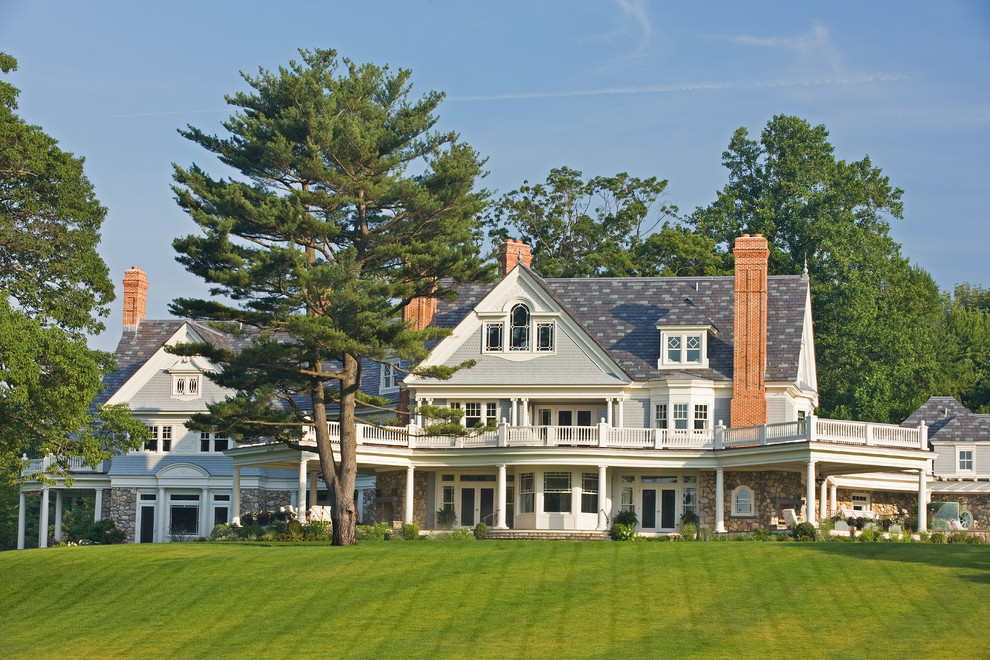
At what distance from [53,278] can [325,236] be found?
8004mm

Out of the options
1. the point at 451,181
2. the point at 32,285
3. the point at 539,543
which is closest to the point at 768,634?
the point at 539,543

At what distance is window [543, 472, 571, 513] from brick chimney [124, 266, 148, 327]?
22.9 metres

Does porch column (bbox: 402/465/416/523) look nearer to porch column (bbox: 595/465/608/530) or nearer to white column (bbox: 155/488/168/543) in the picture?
porch column (bbox: 595/465/608/530)

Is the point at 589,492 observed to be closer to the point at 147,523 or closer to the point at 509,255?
the point at 509,255

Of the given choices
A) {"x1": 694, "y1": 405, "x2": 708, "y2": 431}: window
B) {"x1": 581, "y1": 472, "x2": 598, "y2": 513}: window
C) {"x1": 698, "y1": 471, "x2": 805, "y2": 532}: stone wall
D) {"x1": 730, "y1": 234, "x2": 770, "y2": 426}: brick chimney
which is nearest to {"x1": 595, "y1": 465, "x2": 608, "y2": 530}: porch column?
{"x1": 581, "y1": 472, "x2": 598, "y2": 513}: window

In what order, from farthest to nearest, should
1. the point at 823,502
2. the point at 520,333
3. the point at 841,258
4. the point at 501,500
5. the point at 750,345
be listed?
the point at 841,258, the point at 520,333, the point at 823,502, the point at 750,345, the point at 501,500

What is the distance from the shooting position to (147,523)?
5481 centimetres

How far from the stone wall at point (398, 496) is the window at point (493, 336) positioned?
5106mm

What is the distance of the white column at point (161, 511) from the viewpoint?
5392 cm

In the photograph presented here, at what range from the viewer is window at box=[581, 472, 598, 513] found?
45.5 m

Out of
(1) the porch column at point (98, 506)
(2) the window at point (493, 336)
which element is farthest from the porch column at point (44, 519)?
(2) the window at point (493, 336)

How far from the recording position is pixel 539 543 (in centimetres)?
3759

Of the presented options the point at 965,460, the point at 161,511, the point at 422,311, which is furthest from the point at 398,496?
the point at 965,460

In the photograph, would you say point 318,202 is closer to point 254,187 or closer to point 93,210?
point 254,187
